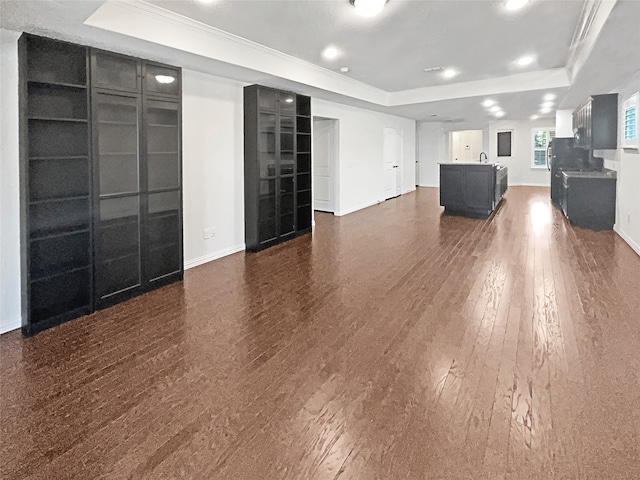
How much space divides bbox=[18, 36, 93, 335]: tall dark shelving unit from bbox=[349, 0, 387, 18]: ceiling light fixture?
2.31m

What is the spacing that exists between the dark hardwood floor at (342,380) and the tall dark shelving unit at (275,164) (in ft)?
4.60

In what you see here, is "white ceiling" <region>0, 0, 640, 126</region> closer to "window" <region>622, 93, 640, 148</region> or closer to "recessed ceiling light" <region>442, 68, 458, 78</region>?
"recessed ceiling light" <region>442, 68, 458, 78</region>

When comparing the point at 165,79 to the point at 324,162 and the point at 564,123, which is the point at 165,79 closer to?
the point at 324,162

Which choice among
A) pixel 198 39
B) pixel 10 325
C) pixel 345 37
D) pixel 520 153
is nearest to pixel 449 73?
pixel 345 37

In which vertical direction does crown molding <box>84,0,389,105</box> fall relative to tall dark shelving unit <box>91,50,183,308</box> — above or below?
above

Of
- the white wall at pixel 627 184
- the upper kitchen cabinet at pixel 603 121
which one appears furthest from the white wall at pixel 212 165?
the upper kitchen cabinet at pixel 603 121

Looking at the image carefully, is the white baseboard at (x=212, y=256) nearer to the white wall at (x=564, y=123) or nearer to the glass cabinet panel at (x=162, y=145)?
the glass cabinet panel at (x=162, y=145)

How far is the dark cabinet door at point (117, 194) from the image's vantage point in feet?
12.2

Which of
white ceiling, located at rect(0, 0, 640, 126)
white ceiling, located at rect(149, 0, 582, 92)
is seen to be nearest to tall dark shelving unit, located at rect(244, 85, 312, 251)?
white ceiling, located at rect(0, 0, 640, 126)

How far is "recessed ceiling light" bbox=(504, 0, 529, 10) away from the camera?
374 cm

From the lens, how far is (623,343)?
289cm

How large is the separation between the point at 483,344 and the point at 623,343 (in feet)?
3.10

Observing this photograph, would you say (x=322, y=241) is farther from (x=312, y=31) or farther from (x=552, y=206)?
(x=552, y=206)

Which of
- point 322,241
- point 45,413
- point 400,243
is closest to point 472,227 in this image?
point 400,243
